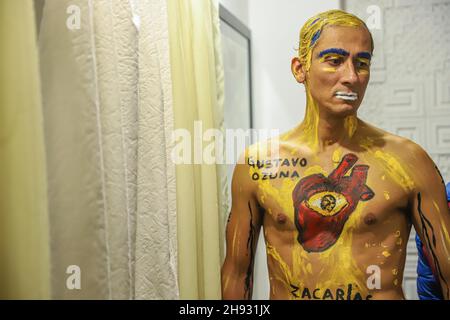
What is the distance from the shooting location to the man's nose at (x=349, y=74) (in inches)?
32.2

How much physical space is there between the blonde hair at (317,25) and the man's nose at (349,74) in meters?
0.07

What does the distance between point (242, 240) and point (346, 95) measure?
0.33 m

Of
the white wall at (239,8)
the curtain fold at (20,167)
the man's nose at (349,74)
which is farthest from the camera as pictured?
the white wall at (239,8)

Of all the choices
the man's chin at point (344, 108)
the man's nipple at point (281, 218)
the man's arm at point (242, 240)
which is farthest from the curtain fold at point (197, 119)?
the man's chin at point (344, 108)

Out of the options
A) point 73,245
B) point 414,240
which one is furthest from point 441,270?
point 73,245

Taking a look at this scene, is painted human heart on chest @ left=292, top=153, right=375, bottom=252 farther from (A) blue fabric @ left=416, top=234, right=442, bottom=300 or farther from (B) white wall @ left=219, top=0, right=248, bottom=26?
(B) white wall @ left=219, top=0, right=248, bottom=26

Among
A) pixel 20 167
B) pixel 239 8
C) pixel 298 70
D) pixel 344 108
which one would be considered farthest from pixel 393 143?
pixel 20 167

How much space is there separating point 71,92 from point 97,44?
10 centimetres

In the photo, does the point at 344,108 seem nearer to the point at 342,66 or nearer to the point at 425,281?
the point at 342,66

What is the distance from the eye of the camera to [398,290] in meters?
0.83

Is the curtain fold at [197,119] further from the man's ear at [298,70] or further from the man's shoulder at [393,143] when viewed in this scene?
the man's shoulder at [393,143]

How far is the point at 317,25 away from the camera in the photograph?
33.3 inches

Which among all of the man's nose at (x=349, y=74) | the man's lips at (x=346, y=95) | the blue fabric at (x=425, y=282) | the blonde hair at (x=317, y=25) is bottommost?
the blue fabric at (x=425, y=282)
